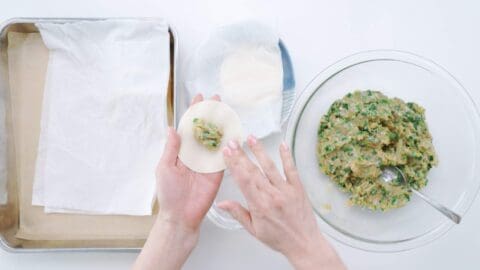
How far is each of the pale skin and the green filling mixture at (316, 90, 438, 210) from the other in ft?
0.49

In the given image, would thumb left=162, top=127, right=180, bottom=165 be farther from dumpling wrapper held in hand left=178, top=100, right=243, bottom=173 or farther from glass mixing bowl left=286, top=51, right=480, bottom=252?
glass mixing bowl left=286, top=51, right=480, bottom=252

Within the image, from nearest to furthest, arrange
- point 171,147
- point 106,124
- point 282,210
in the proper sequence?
1. point 282,210
2. point 171,147
3. point 106,124

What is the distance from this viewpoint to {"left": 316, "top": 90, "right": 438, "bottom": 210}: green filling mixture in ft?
2.84

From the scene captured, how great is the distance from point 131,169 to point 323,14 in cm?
57

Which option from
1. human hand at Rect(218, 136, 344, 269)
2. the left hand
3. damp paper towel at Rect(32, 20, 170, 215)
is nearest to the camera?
human hand at Rect(218, 136, 344, 269)

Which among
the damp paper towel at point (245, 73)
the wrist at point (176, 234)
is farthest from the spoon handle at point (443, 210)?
the wrist at point (176, 234)

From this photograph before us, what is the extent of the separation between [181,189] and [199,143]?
0.10 m

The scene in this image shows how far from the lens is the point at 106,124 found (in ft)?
3.20

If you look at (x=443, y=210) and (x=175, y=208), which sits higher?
(x=443, y=210)

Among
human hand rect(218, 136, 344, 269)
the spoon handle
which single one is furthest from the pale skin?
the spoon handle

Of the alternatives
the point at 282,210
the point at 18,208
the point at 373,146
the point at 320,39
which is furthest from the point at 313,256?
the point at 18,208

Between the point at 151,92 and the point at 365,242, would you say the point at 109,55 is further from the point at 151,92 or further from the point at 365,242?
the point at 365,242

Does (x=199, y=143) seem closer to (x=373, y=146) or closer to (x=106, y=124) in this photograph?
(x=106, y=124)

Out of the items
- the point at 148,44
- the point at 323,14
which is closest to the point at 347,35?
the point at 323,14
